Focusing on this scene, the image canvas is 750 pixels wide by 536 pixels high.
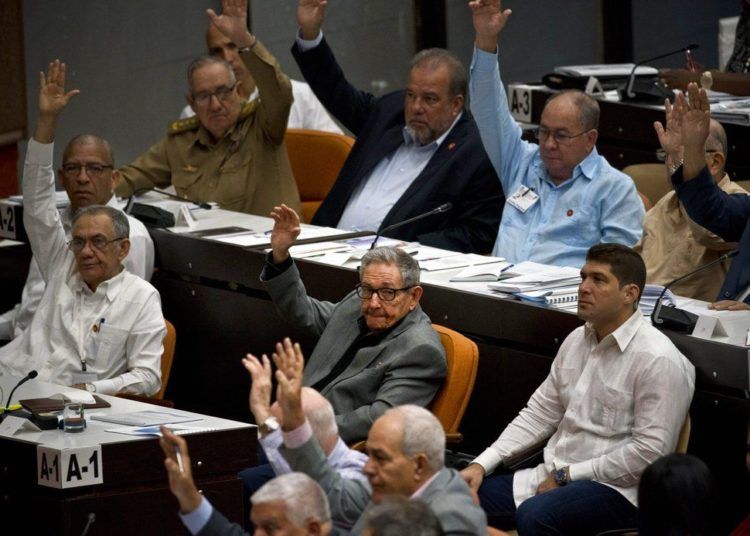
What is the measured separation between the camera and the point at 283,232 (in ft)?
16.2

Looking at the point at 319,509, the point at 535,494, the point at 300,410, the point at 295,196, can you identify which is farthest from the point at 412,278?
the point at 295,196

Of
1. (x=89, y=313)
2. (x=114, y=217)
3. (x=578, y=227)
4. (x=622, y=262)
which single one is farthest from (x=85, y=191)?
(x=622, y=262)

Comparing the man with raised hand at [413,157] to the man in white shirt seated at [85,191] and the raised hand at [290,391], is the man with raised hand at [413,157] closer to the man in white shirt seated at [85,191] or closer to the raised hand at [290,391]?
the man in white shirt seated at [85,191]

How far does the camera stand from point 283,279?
4.94m

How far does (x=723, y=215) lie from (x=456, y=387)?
3.49 ft

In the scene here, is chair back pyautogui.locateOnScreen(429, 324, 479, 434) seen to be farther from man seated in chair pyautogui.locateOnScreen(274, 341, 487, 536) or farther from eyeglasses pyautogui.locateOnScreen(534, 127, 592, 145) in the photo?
eyeglasses pyautogui.locateOnScreen(534, 127, 592, 145)


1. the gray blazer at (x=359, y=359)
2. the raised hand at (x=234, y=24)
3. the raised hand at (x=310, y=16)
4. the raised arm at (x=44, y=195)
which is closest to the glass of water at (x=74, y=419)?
the gray blazer at (x=359, y=359)

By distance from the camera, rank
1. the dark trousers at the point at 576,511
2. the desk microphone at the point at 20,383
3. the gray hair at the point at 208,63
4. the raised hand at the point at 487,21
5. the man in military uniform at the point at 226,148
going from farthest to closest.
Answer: the gray hair at the point at 208,63 → the man in military uniform at the point at 226,148 → the raised hand at the point at 487,21 → the desk microphone at the point at 20,383 → the dark trousers at the point at 576,511

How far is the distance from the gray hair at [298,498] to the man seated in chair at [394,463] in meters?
0.16

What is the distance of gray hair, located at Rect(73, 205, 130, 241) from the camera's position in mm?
5245

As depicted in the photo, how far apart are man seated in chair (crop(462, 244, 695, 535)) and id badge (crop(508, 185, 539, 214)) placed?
129 centimetres

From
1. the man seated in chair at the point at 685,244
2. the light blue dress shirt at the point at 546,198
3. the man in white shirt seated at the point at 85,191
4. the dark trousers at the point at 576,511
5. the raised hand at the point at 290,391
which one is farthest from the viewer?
the man in white shirt seated at the point at 85,191

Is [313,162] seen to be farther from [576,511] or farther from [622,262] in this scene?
[576,511]

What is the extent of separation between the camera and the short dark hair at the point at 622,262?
4277 mm
